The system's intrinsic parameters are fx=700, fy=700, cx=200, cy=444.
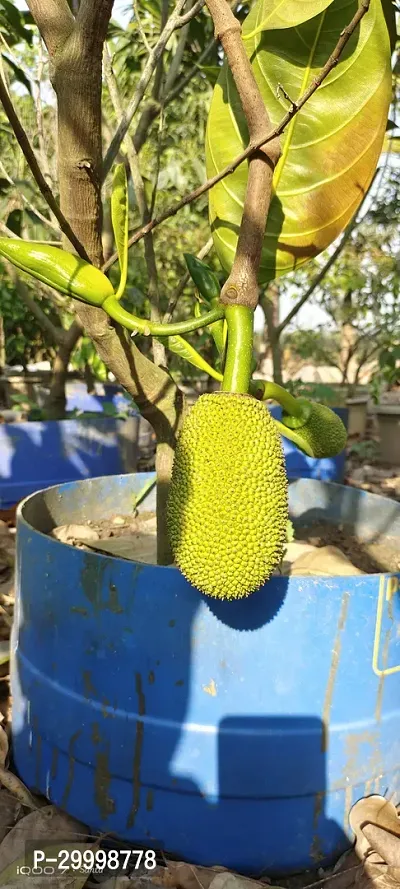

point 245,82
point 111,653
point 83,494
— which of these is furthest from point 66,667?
point 245,82

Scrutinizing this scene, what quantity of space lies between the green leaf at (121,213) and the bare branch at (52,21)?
7.6 inches

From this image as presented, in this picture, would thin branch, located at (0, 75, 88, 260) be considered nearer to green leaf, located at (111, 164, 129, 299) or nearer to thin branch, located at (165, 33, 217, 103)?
green leaf, located at (111, 164, 129, 299)

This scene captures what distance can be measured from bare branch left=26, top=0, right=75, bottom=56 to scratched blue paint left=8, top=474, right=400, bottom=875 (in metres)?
0.62

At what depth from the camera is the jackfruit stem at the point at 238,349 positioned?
77 centimetres

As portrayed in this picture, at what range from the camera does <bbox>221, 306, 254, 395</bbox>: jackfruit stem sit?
770mm

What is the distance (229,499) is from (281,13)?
629 mm

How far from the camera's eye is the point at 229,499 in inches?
28.9

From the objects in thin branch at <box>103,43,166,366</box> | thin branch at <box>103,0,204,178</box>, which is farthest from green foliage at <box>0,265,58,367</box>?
thin branch at <box>103,0,204,178</box>

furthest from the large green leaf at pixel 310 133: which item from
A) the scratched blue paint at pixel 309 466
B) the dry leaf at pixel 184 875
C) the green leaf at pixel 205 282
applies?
the scratched blue paint at pixel 309 466

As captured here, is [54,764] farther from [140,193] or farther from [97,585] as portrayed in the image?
[140,193]

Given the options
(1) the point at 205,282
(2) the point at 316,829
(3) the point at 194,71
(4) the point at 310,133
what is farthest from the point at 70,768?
(3) the point at 194,71

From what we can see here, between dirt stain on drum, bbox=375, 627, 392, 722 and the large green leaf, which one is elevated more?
the large green leaf

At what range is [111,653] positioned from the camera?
92 centimetres

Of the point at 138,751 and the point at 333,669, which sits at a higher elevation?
the point at 333,669
